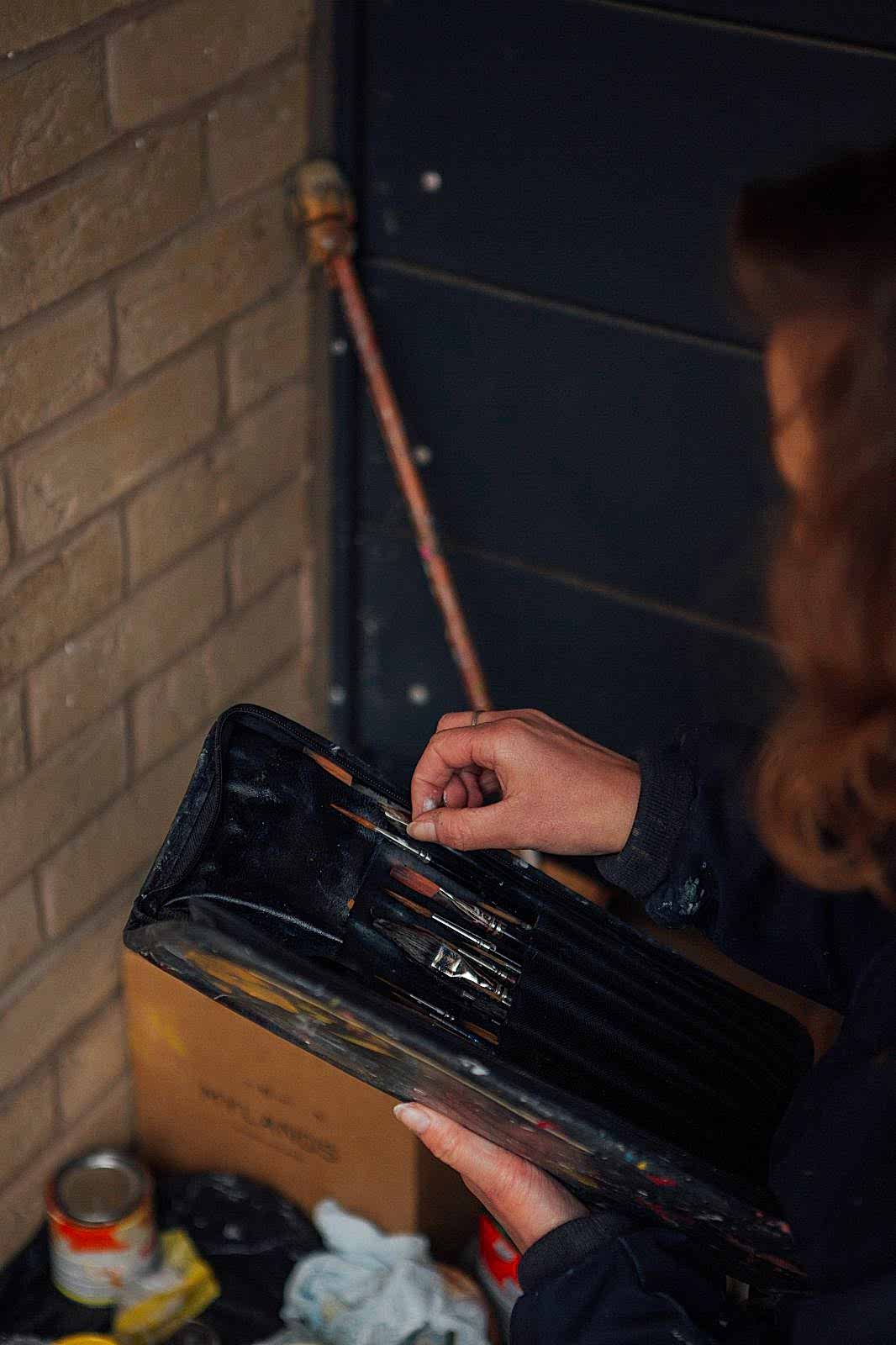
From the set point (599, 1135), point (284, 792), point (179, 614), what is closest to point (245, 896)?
point (284, 792)

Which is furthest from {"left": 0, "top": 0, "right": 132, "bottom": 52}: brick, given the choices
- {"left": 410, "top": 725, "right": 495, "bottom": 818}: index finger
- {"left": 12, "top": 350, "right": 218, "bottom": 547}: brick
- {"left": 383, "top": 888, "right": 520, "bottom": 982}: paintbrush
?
{"left": 383, "top": 888, "right": 520, "bottom": 982}: paintbrush

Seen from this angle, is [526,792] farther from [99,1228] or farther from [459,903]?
[99,1228]

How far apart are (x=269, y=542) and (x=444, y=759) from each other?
74 centimetres

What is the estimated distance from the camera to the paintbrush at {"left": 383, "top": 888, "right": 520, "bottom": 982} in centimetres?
138

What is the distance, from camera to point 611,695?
204 cm

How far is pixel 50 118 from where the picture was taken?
1.42 m

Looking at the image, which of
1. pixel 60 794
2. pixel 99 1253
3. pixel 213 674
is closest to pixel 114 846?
pixel 60 794

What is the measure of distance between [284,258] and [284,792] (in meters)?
0.78

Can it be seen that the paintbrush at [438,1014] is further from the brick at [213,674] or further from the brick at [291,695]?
the brick at [291,695]

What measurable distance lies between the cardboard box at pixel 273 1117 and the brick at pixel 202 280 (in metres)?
0.74

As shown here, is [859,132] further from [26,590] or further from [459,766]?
[26,590]

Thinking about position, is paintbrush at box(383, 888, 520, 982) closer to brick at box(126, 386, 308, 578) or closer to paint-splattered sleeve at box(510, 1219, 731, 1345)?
paint-splattered sleeve at box(510, 1219, 731, 1345)

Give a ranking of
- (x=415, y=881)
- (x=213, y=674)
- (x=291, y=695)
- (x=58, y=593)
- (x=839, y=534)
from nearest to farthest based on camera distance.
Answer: (x=839, y=534), (x=415, y=881), (x=58, y=593), (x=213, y=674), (x=291, y=695)

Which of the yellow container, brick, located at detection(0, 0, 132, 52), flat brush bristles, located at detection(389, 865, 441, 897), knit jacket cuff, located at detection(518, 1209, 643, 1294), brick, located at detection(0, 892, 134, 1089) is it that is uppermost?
brick, located at detection(0, 0, 132, 52)
